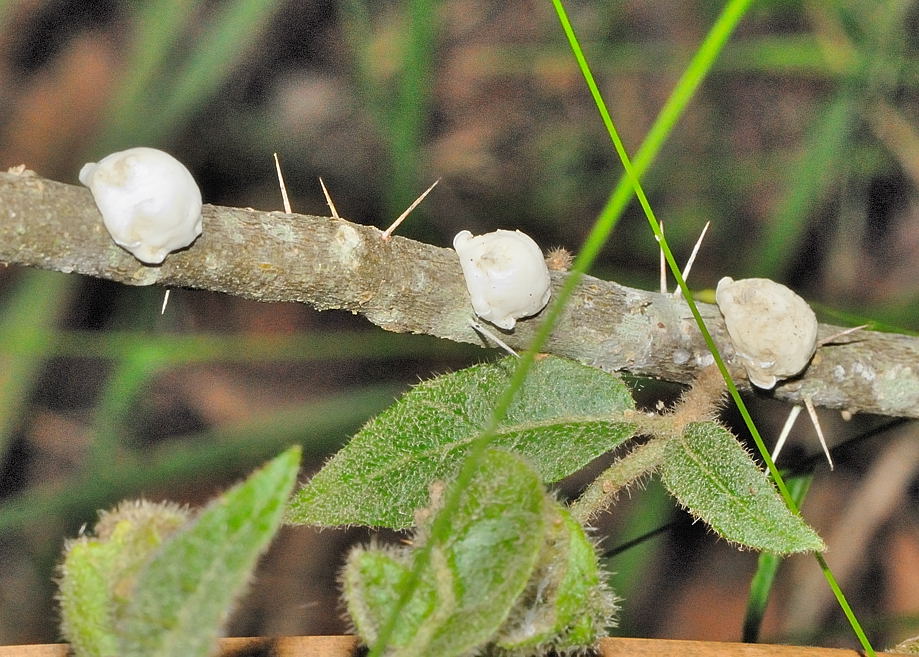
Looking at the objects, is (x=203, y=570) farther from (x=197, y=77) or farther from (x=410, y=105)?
(x=197, y=77)

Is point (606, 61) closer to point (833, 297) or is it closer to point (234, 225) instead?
point (833, 297)

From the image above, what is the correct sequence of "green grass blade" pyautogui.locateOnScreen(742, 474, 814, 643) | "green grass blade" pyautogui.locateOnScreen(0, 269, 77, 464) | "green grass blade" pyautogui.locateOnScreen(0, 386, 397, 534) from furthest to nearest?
"green grass blade" pyautogui.locateOnScreen(0, 269, 77, 464), "green grass blade" pyautogui.locateOnScreen(0, 386, 397, 534), "green grass blade" pyautogui.locateOnScreen(742, 474, 814, 643)

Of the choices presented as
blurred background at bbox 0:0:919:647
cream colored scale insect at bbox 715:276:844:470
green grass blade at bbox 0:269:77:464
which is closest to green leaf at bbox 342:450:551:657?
cream colored scale insect at bbox 715:276:844:470

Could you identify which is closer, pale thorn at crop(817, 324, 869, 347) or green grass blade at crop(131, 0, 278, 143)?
pale thorn at crop(817, 324, 869, 347)

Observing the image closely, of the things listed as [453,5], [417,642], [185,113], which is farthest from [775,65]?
[417,642]

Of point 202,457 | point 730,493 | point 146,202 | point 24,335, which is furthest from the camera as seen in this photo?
point 24,335

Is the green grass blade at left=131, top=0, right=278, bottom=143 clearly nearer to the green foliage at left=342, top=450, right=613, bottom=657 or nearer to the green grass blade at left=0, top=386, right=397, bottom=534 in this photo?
the green grass blade at left=0, top=386, right=397, bottom=534

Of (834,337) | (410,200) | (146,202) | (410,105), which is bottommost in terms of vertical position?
(834,337)

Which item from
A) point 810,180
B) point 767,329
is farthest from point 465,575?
point 810,180
